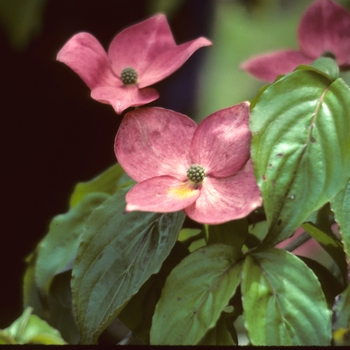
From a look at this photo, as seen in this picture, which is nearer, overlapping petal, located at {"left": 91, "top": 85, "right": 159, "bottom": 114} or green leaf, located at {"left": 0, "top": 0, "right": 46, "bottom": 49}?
overlapping petal, located at {"left": 91, "top": 85, "right": 159, "bottom": 114}

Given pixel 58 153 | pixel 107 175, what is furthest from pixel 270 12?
pixel 107 175

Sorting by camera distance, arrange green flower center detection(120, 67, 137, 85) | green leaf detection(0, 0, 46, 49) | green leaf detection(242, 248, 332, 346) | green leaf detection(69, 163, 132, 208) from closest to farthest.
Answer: green leaf detection(242, 248, 332, 346) < green flower center detection(120, 67, 137, 85) < green leaf detection(69, 163, 132, 208) < green leaf detection(0, 0, 46, 49)

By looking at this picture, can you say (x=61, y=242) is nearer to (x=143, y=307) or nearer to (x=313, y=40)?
(x=143, y=307)

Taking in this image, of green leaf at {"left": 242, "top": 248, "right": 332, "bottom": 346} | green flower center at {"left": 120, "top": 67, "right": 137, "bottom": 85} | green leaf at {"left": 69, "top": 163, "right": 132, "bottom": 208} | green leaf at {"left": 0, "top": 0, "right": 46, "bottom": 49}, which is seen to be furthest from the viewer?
green leaf at {"left": 0, "top": 0, "right": 46, "bottom": 49}

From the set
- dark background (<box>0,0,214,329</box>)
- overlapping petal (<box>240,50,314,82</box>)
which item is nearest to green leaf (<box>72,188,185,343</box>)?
overlapping petal (<box>240,50,314,82</box>)

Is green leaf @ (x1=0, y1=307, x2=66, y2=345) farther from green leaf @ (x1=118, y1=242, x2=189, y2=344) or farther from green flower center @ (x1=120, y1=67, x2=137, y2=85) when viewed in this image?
green flower center @ (x1=120, y1=67, x2=137, y2=85)
